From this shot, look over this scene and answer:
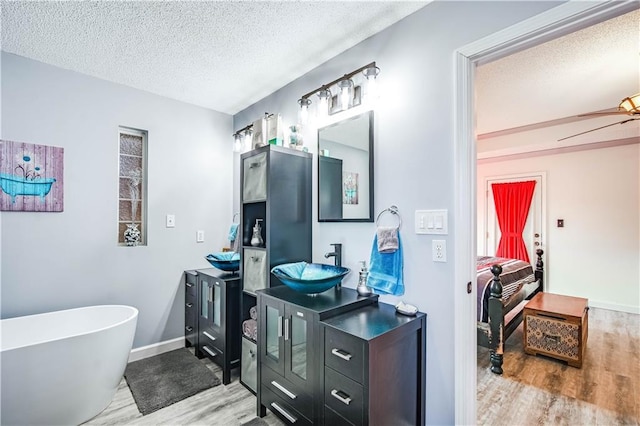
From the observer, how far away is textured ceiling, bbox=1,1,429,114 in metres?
1.75

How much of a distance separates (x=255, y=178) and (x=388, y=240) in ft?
3.64

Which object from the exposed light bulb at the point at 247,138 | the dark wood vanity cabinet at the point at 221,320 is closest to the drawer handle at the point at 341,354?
the dark wood vanity cabinet at the point at 221,320

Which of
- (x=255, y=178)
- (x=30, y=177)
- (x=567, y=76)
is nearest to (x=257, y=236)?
(x=255, y=178)

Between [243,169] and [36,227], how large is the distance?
5.35 ft

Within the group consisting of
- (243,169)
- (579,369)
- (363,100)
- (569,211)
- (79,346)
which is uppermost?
(363,100)

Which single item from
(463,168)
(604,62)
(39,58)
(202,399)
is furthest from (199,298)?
(604,62)

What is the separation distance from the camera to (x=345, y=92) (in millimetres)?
2047

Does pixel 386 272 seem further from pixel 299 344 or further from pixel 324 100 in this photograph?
pixel 324 100

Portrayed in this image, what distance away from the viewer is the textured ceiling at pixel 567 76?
205 cm

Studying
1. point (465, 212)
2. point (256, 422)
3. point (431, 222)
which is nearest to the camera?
point (465, 212)

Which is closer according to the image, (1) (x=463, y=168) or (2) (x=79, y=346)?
(1) (x=463, y=168)

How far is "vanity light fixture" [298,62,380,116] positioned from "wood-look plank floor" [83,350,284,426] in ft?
7.00

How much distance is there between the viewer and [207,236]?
3258 millimetres

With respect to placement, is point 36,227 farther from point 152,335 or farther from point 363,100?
point 363,100
